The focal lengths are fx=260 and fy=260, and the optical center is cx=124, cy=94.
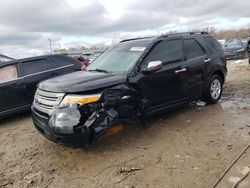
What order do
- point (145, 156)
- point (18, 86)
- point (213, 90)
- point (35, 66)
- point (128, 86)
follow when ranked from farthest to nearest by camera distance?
point (35, 66) < point (213, 90) < point (18, 86) < point (128, 86) < point (145, 156)

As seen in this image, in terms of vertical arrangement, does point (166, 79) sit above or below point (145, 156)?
above

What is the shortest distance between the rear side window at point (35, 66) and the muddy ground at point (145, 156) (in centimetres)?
170

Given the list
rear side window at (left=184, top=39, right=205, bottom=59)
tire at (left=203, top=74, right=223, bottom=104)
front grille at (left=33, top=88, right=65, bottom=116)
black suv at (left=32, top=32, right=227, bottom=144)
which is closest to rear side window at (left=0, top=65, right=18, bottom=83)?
black suv at (left=32, top=32, right=227, bottom=144)

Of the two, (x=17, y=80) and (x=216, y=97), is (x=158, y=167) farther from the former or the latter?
(x=17, y=80)

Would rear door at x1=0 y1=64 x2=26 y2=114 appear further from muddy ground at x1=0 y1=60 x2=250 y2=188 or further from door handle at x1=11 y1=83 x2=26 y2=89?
muddy ground at x1=0 y1=60 x2=250 y2=188

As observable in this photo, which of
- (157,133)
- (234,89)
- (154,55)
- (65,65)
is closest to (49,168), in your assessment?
(157,133)

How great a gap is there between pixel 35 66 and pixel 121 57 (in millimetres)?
2908

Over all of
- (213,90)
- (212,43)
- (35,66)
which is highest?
(212,43)

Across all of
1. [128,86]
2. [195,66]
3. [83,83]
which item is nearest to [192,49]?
[195,66]

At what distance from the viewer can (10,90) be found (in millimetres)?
6141

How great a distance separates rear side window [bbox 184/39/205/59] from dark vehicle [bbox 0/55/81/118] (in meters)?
3.36

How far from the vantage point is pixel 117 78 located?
13.9 ft

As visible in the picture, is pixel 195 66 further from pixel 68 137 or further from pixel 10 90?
pixel 10 90

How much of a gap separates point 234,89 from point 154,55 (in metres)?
4.16
